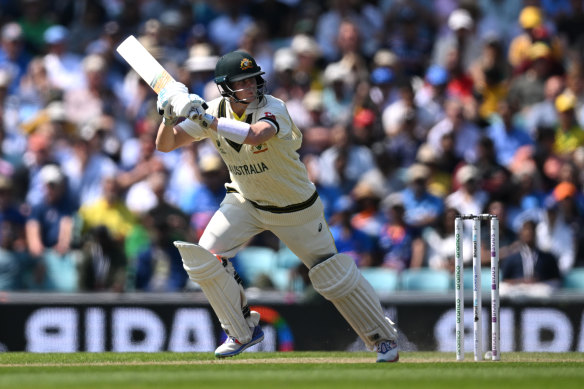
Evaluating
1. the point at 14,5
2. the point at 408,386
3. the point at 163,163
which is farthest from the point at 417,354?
the point at 14,5

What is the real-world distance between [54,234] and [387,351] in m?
4.68

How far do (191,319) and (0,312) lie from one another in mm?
1608

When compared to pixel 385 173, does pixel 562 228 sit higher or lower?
lower

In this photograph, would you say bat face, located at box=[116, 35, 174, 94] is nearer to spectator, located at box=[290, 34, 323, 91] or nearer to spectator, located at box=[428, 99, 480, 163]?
spectator, located at box=[428, 99, 480, 163]

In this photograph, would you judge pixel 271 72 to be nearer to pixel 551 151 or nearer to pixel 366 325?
pixel 551 151

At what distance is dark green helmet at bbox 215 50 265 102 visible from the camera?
22.1 feet

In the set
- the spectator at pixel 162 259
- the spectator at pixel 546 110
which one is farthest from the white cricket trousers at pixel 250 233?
the spectator at pixel 546 110

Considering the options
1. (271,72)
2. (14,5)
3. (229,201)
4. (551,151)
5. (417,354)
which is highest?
(14,5)

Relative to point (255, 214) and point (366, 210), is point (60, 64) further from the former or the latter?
point (255, 214)

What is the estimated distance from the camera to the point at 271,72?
1207 centimetres

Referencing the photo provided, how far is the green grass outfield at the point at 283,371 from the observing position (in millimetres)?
5496

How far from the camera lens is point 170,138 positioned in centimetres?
686

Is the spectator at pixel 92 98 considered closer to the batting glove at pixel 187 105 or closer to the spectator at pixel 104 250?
the spectator at pixel 104 250

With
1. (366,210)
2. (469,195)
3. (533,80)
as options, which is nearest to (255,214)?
(366,210)
